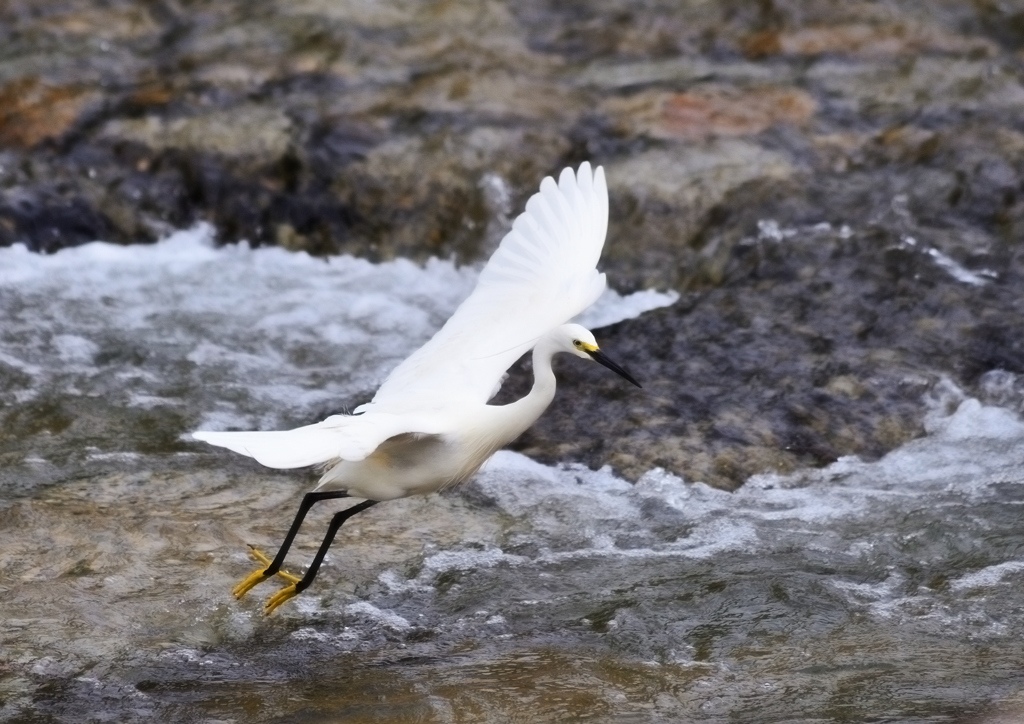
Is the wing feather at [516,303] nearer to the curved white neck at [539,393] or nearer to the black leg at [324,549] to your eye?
the curved white neck at [539,393]

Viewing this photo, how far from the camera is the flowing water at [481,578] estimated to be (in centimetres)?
366

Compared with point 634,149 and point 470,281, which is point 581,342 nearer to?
point 470,281

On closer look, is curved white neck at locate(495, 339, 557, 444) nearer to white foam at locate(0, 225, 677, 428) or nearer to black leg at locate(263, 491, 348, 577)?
black leg at locate(263, 491, 348, 577)

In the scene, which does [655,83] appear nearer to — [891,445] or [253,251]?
[253,251]

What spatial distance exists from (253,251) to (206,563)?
11.2ft

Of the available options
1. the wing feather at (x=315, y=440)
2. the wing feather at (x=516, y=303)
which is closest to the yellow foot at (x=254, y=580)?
the wing feather at (x=516, y=303)

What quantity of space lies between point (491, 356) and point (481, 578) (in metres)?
0.71

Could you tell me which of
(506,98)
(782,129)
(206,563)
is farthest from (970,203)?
(206,563)

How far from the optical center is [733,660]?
3.88 metres

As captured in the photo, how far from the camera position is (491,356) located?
4.32 m

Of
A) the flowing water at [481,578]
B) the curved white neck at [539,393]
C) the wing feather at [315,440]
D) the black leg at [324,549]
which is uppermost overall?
the wing feather at [315,440]

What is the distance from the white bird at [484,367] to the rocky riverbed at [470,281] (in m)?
0.37

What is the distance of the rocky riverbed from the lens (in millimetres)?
3965

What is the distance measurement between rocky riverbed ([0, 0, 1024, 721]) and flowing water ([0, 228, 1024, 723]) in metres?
0.02
